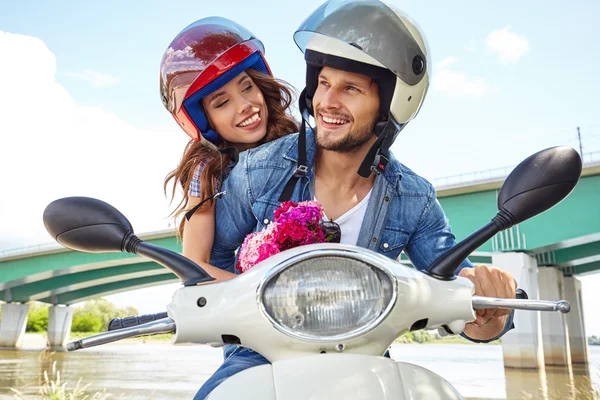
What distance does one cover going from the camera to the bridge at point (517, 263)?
56.2ft

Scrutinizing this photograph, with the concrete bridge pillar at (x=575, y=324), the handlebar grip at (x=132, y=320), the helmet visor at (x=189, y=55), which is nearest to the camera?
the handlebar grip at (x=132, y=320)

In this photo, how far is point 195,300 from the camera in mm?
1102

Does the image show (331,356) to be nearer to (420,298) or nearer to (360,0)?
(420,298)

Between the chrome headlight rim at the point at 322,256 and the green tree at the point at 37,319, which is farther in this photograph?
the green tree at the point at 37,319

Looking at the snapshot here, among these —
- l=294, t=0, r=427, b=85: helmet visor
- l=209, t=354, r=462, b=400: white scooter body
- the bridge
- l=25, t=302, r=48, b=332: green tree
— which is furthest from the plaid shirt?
l=25, t=302, r=48, b=332: green tree

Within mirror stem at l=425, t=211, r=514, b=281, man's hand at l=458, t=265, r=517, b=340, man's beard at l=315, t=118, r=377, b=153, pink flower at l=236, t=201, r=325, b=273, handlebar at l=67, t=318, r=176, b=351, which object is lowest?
handlebar at l=67, t=318, r=176, b=351

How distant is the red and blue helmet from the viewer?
8.32 ft

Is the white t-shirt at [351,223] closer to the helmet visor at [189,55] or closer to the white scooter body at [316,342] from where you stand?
the white scooter body at [316,342]

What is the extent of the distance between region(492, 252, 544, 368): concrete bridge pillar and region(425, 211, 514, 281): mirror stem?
1824cm

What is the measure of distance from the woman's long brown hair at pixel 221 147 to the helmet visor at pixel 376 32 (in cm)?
125

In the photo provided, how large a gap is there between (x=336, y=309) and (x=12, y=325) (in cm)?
3385

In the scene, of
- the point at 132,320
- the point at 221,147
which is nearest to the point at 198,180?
the point at 221,147

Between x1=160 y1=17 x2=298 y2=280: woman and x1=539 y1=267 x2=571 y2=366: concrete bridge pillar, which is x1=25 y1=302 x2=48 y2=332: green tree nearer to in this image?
x1=539 y1=267 x2=571 y2=366: concrete bridge pillar

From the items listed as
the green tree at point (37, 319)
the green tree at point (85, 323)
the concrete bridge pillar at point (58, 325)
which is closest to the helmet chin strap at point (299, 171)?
the concrete bridge pillar at point (58, 325)
